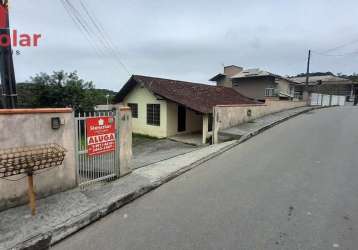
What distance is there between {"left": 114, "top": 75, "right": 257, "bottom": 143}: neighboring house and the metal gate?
826 cm

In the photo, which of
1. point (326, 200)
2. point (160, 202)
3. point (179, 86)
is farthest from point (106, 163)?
point (179, 86)

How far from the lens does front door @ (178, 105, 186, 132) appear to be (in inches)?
659

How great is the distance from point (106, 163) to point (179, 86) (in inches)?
Result: 518

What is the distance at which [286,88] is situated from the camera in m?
35.2

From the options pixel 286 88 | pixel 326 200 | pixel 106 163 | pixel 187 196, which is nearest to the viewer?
pixel 326 200

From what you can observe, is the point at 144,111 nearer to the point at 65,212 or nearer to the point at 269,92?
the point at 65,212

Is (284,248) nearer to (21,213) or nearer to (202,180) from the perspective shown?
(202,180)

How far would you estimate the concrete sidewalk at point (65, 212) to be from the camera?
11.0 ft

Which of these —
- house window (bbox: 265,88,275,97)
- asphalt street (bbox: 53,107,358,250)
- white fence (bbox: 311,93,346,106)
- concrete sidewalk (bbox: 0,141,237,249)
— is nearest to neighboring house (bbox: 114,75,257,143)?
asphalt street (bbox: 53,107,358,250)

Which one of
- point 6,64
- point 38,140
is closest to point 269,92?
point 6,64

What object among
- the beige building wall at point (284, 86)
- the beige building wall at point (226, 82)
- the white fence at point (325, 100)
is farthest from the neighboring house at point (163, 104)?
the white fence at point (325, 100)

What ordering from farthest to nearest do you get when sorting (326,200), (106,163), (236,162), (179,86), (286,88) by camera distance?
(286,88) → (179,86) → (236,162) → (106,163) → (326,200)

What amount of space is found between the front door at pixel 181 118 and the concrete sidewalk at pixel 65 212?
1072 centimetres

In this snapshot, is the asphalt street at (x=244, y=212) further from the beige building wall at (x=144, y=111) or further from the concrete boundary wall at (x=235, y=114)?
the beige building wall at (x=144, y=111)
